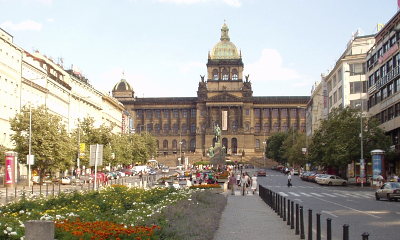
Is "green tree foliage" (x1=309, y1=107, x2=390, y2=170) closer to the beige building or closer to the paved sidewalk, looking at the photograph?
the beige building

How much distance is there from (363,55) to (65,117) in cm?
5025

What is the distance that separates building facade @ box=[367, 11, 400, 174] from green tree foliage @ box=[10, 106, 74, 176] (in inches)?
1458

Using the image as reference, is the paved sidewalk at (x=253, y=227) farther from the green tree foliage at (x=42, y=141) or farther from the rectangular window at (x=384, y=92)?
the rectangular window at (x=384, y=92)

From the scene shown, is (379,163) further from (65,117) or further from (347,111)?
(65,117)

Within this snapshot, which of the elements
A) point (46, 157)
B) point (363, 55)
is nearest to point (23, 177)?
point (46, 157)

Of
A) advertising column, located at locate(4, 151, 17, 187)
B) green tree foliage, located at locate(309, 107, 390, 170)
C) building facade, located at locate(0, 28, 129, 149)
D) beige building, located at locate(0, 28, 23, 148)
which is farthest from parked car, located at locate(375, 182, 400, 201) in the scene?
beige building, located at locate(0, 28, 23, 148)

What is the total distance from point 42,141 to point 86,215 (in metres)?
52.3

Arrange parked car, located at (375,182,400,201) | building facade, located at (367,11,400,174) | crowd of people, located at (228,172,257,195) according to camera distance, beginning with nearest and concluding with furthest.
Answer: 1. parked car, located at (375,182,400,201)
2. crowd of people, located at (228,172,257,195)
3. building facade, located at (367,11,400,174)

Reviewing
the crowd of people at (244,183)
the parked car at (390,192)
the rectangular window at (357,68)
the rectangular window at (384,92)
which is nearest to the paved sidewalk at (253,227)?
the parked car at (390,192)

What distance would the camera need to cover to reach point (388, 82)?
74.7 meters

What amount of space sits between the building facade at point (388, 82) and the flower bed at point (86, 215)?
44632 millimetres

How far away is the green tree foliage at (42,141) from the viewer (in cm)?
6825

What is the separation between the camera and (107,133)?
96688 millimetres

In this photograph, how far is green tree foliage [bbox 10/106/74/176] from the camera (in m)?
68.2
